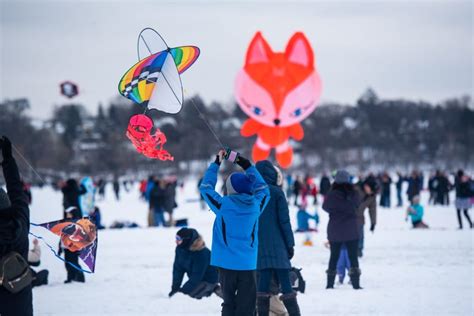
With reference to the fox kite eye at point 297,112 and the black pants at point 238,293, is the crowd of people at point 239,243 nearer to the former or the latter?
the black pants at point 238,293

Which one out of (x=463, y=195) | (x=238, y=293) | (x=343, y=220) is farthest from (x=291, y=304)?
(x=463, y=195)

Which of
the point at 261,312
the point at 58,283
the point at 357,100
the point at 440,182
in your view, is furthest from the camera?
the point at 357,100

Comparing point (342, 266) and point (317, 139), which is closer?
point (342, 266)

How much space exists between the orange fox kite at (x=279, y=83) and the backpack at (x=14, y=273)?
13839 millimetres

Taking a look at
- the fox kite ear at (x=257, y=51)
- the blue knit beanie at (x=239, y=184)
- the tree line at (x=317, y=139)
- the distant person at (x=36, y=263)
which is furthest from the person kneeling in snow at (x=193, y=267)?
the tree line at (x=317, y=139)

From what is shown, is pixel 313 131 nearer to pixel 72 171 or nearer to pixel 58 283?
pixel 72 171

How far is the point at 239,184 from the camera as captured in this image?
562 centimetres

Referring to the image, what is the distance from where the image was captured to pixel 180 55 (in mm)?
6695

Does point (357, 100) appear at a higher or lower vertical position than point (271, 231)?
higher

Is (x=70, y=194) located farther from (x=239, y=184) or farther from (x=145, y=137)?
(x=239, y=184)

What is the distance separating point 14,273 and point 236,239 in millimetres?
1816

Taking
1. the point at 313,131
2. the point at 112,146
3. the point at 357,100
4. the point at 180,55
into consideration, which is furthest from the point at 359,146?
the point at 180,55

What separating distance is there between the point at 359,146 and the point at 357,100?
60.3 feet

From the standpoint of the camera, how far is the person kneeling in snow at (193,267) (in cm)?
829
